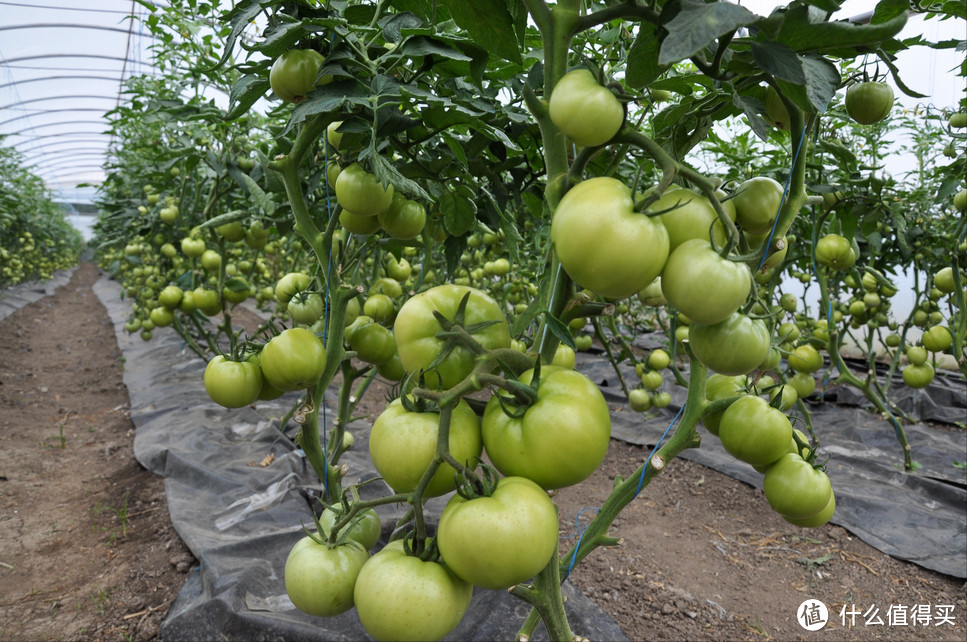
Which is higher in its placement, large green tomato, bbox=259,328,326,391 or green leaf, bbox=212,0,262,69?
green leaf, bbox=212,0,262,69

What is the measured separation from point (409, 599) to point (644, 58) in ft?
2.36

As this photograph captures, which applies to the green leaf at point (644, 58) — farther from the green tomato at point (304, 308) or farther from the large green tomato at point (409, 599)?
the green tomato at point (304, 308)

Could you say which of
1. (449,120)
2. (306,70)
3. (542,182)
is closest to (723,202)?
(449,120)

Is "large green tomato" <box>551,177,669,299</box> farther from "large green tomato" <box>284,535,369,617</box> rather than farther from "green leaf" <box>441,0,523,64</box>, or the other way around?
"large green tomato" <box>284,535,369,617</box>

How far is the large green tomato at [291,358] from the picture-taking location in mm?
1207

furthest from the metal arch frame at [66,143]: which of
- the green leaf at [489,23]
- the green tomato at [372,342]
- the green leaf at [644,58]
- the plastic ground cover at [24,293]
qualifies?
the green leaf at [644,58]

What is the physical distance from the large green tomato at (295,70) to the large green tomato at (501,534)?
2.50 feet

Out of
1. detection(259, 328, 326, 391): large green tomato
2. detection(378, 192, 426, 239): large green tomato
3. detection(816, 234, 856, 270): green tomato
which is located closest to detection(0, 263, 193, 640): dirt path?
detection(259, 328, 326, 391): large green tomato

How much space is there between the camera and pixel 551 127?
74 cm

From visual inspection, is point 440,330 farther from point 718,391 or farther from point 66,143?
point 66,143

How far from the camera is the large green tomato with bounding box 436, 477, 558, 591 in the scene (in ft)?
1.96

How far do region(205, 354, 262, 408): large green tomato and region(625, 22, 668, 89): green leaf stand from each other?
0.93 m

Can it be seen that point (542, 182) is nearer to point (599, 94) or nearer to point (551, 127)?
point (551, 127)

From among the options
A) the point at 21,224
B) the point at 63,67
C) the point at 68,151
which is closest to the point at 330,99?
the point at 21,224
